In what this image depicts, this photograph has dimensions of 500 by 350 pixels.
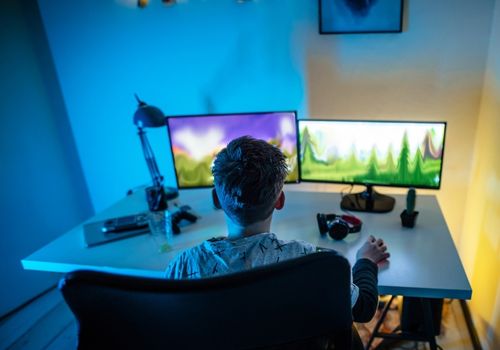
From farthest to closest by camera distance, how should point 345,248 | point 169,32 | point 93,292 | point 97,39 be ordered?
point 97,39
point 169,32
point 345,248
point 93,292

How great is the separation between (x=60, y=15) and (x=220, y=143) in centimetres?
128

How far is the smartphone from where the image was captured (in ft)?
5.56

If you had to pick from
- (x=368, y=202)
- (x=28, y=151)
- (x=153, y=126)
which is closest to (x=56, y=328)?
(x=28, y=151)

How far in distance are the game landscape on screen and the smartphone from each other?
2.56 feet

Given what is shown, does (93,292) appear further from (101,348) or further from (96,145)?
(96,145)

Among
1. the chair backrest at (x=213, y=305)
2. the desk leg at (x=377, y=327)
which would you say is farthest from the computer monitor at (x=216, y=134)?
the chair backrest at (x=213, y=305)

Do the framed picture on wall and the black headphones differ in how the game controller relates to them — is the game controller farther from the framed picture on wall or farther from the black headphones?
the framed picture on wall

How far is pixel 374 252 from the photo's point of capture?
4.26 ft

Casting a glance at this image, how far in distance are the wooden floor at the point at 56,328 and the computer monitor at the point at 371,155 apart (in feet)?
2.26

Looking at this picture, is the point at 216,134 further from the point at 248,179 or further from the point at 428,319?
the point at 428,319

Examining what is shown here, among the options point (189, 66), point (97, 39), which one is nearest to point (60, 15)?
point (97, 39)

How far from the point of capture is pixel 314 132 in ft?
5.63

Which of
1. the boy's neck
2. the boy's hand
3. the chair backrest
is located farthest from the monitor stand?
the chair backrest

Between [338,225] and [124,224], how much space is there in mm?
932
